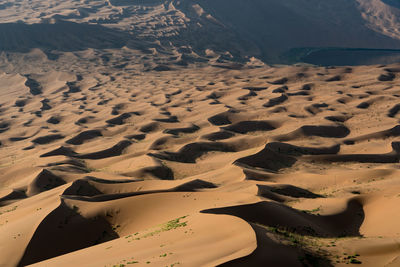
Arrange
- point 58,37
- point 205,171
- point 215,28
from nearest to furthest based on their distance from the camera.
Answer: point 205,171 < point 58,37 < point 215,28

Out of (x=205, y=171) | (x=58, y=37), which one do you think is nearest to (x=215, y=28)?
(x=58, y=37)

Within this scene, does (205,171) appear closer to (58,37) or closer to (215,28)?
(58,37)

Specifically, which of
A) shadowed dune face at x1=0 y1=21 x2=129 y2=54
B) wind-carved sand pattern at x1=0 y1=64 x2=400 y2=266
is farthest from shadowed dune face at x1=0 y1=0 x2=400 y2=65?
wind-carved sand pattern at x1=0 y1=64 x2=400 y2=266

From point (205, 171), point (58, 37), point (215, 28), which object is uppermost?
point (215, 28)

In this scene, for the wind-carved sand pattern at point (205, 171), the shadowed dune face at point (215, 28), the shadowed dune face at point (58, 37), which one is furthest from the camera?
the shadowed dune face at point (215, 28)

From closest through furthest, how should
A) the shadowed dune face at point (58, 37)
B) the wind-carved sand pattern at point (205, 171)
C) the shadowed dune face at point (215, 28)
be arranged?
1. the wind-carved sand pattern at point (205, 171)
2. the shadowed dune face at point (58, 37)
3. the shadowed dune face at point (215, 28)

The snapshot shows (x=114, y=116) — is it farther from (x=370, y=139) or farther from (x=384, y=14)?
(x=384, y=14)

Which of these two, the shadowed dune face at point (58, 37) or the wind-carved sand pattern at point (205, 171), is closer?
the wind-carved sand pattern at point (205, 171)

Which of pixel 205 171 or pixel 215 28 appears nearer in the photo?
pixel 205 171

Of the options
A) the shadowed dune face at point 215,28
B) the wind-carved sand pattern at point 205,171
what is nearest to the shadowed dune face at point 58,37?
the shadowed dune face at point 215,28

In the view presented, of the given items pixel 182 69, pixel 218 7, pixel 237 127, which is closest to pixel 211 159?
pixel 237 127

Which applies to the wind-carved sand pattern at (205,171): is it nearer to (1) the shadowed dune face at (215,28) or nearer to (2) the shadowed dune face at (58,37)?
(2) the shadowed dune face at (58,37)
